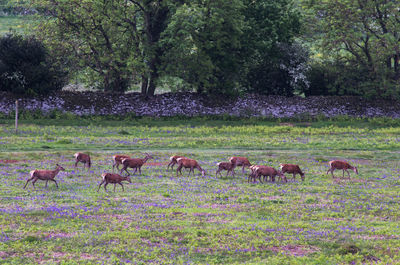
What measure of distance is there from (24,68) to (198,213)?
151 feet

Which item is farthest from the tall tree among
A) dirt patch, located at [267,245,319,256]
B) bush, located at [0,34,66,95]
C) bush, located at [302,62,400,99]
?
dirt patch, located at [267,245,319,256]

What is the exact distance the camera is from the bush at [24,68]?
6244cm

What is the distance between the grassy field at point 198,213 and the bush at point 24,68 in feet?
71.8

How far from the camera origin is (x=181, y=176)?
30484 millimetres

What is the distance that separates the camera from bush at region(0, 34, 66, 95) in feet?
205

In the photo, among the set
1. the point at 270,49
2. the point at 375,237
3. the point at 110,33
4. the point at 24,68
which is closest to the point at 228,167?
the point at 375,237

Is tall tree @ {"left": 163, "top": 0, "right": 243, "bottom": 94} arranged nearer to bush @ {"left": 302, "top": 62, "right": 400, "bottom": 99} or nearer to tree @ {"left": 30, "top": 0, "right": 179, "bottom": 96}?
tree @ {"left": 30, "top": 0, "right": 179, "bottom": 96}

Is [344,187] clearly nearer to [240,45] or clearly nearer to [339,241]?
[339,241]

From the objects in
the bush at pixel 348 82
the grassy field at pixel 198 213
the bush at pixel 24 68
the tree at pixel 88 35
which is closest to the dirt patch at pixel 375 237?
the grassy field at pixel 198 213

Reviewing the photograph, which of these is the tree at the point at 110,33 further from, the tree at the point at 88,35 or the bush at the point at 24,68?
the bush at the point at 24,68

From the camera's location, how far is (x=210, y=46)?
6475 centimetres

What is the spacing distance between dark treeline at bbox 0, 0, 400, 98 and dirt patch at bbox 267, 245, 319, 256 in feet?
149

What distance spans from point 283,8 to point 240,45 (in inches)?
389

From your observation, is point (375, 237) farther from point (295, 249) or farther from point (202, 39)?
point (202, 39)
